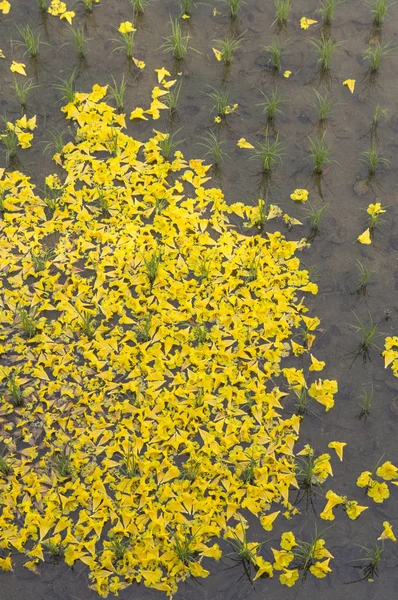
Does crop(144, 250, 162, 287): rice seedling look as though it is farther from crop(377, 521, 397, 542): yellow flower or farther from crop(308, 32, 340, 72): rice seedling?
crop(308, 32, 340, 72): rice seedling

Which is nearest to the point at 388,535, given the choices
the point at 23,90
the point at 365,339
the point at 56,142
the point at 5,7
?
the point at 365,339

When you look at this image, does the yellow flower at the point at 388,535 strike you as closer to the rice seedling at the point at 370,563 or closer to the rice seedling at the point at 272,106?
the rice seedling at the point at 370,563

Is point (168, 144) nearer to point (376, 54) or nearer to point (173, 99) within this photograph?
point (173, 99)

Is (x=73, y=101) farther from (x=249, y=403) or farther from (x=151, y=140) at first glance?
(x=249, y=403)

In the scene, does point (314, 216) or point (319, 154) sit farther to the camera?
point (319, 154)

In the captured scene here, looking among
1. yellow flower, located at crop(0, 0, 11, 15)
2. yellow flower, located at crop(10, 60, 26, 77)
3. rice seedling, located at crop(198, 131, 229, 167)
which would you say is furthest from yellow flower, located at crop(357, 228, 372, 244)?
yellow flower, located at crop(0, 0, 11, 15)

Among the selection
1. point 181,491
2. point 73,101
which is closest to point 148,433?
point 181,491
